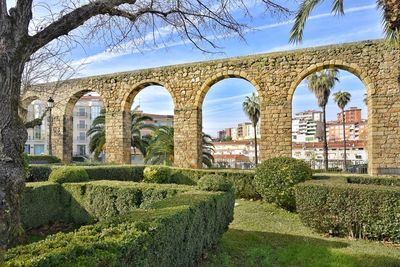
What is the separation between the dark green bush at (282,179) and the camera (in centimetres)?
823

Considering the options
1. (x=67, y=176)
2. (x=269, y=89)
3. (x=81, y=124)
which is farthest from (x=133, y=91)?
(x=81, y=124)

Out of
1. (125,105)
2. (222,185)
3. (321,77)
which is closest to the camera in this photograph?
(222,185)

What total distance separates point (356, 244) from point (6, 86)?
5937 millimetres

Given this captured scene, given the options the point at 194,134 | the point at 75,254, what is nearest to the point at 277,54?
the point at 194,134

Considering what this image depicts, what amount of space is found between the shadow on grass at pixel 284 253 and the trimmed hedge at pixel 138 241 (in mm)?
634

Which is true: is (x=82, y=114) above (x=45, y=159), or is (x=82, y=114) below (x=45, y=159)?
above

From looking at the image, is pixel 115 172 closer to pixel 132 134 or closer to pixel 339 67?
pixel 339 67

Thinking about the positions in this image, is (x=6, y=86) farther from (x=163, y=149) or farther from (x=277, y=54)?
(x=163, y=149)

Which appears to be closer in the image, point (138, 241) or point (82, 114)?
point (138, 241)

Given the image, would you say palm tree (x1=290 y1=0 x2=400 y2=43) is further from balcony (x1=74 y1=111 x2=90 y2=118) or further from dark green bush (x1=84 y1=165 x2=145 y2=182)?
balcony (x1=74 y1=111 x2=90 y2=118)

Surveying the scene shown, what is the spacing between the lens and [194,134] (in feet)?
43.6

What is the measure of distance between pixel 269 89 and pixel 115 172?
20.1 feet

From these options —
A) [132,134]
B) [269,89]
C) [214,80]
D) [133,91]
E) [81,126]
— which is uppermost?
[81,126]

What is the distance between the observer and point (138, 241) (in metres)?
2.62
